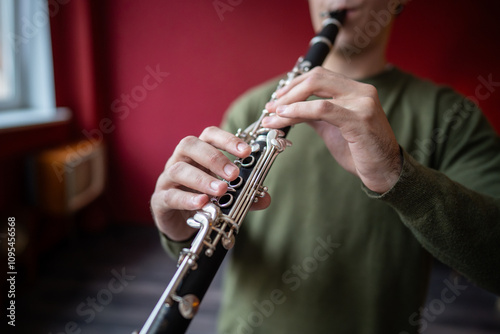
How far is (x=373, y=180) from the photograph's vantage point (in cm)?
55

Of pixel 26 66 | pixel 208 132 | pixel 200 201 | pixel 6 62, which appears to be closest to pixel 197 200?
pixel 200 201

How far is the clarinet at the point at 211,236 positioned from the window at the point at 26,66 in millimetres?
1997

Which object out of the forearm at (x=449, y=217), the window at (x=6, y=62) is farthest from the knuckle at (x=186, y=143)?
the window at (x=6, y=62)

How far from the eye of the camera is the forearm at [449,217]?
21.0 inches

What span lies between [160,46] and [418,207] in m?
2.33

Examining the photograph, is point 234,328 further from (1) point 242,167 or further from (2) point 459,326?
(2) point 459,326

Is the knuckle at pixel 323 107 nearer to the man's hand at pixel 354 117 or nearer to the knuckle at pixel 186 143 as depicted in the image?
the man's hand at pixel 354 117

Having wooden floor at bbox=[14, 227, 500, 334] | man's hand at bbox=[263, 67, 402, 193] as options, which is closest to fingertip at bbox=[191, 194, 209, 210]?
man's hand at bbox=[263, 67, 402, 193]

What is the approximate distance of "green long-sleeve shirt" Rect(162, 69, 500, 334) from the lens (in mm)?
757

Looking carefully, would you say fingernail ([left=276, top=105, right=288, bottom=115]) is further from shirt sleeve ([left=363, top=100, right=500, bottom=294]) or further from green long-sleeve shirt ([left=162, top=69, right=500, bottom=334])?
green long-sleeve shirt ([left=162, top=69, right=500, bottom=334])

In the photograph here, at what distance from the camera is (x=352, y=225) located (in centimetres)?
78

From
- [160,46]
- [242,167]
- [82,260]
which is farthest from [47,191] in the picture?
[242,167]

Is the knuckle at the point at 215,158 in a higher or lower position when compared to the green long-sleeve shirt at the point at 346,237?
higher

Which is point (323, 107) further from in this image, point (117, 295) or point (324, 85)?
point (117, 295)
